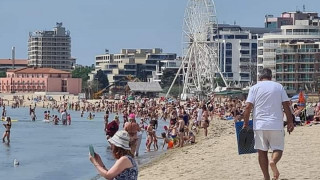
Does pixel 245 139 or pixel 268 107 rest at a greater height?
pixel 268 107

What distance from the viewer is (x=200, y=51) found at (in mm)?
106375

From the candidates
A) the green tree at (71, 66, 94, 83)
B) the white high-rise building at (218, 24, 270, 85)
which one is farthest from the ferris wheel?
the green tree at (71, 66, 94, 83)

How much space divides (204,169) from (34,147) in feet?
66.8

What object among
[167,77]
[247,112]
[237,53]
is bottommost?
[247,112]

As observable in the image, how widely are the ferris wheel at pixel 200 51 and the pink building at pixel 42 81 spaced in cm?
5045

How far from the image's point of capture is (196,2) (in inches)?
3922

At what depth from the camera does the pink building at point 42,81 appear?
16188 centimetres

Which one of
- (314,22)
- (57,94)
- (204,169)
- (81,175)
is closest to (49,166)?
(81,175)

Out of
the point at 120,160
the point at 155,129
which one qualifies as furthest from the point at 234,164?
the point at 155,129

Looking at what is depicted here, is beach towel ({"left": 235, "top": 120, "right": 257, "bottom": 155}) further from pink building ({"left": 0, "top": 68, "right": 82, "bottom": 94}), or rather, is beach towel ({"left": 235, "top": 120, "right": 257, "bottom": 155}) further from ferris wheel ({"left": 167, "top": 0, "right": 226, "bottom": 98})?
pink building ({"left": 0, "top": 68, "right": 82, "bottom": 94})

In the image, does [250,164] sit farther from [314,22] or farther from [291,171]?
[314,22]

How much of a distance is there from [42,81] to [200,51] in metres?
61.5

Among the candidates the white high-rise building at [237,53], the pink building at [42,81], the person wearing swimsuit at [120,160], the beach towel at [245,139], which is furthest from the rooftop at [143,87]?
the person wearing swimsuit at [120,160]

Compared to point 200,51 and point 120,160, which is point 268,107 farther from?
point 200,51
